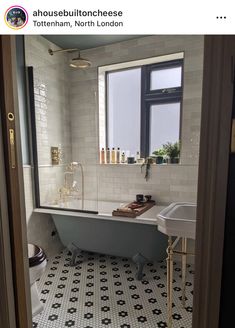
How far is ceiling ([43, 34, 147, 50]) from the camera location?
2617mm

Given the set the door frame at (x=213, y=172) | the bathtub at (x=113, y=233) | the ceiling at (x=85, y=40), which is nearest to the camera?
the door frame at (x=213, y=172)

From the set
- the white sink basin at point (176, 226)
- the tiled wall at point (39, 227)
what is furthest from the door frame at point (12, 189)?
the tiled wall at point (39, 227)

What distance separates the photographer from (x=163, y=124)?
9.39ft

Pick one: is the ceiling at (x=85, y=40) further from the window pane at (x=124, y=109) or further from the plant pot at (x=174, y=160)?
the plant pot at (x=174, y=160)

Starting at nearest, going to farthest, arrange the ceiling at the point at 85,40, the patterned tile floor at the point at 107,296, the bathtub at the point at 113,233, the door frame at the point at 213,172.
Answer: the door frame at the point at 213,172 → the patterned tile floor at the point at 107,296 → the bathtub at the point at 113,233 → the ceiling at the point at 85,40

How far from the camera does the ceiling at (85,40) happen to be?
2.62 metres

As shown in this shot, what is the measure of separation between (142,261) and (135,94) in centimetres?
214

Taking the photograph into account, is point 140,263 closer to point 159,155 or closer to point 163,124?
point 159,155

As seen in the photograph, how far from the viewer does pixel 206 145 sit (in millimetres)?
663

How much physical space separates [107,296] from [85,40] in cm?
290

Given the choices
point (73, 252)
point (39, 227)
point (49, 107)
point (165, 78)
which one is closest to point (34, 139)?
point (49, 107)

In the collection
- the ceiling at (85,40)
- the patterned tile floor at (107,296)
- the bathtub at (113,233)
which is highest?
the ceiling at (85,40)

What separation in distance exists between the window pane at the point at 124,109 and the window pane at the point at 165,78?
0.69 ft

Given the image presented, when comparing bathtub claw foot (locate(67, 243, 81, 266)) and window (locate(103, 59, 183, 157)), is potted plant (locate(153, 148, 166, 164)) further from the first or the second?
bathtub claw foot (locate(67, 243, 81, 266))
